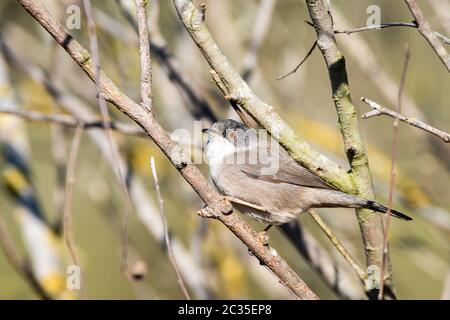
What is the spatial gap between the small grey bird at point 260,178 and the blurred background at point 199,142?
25 centimetres

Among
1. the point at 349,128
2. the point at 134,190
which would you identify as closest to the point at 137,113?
the point at 349,128

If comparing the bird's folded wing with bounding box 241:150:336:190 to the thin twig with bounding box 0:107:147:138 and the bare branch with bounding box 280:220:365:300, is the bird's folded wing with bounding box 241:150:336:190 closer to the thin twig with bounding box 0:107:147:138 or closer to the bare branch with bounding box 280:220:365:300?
the bare branch with bounding box 280:220:365:300

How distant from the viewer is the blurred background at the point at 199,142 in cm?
446

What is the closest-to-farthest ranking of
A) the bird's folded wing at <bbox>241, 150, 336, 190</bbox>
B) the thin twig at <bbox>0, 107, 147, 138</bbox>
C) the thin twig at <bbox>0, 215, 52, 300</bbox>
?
the thin twig at <bbox>0, 215, 52, 300</bbox>, the thin twig at <bbox>0, 107, 147, 138</bbox>, the bird's folded wing at <bbox>241, 150, 336, 190</bbox>

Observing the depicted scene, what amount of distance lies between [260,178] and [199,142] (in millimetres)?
587

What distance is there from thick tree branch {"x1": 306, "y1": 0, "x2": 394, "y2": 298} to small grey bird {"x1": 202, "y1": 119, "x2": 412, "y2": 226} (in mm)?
235

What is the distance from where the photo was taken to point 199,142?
14.1 feet

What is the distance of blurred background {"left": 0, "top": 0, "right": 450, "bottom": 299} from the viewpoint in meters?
4.46

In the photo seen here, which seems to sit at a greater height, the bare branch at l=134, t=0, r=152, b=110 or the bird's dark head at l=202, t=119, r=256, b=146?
the bird's dark head at l=202, t=119, r=256, b=146

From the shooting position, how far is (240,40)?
5637mm

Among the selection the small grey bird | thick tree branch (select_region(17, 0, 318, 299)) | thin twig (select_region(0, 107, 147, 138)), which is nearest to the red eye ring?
the small grey bird

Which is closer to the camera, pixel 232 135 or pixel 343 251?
pixel 343 251

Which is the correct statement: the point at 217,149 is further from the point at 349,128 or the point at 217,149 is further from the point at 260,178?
the point at 349,128
